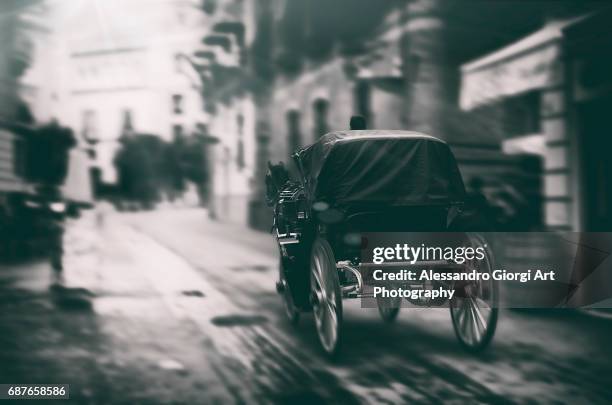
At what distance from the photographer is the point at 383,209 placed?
593 centimetres

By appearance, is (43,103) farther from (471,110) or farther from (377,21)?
(471,110)

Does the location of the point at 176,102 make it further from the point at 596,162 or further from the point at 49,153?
the point at 596,162

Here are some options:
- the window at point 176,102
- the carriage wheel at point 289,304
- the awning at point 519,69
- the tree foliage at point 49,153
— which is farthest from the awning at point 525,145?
the tree foliage at point 49,153

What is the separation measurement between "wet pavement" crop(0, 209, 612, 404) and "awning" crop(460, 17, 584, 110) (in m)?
2.94

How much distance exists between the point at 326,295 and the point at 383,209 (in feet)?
2.86

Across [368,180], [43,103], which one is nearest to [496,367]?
[368,180]

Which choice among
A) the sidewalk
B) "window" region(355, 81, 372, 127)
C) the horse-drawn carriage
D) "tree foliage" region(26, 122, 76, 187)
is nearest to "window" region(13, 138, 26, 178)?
"tree foliage" region(26, 122, 76, 187)

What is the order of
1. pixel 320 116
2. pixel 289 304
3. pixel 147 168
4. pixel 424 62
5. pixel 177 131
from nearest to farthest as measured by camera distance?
pixel 289 304
pixel 147 168
pixel 424 62
pixel 177 131
pixel 320 116

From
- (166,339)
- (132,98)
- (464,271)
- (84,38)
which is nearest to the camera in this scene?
(464,271)

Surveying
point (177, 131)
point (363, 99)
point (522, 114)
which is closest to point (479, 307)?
point (522, 114)

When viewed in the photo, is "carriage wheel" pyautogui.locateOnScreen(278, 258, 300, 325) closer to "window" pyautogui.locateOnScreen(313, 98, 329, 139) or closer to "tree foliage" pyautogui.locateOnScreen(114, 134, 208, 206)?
"tree foliage" pyautogui.locateOnScreen(114, 134, 208, 206)

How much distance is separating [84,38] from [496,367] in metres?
9.14

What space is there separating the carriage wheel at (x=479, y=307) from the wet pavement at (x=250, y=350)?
0.57 feet

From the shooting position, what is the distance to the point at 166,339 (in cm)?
659
